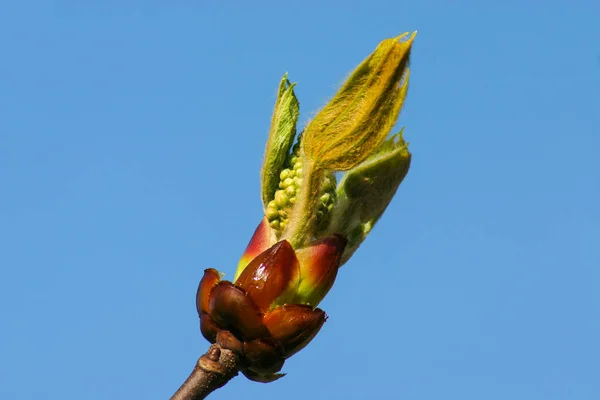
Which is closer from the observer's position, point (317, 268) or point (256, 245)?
point (317, 268)

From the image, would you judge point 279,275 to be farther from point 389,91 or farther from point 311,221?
point 389,91

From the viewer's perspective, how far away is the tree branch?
2.95 metres

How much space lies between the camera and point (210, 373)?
3039mm

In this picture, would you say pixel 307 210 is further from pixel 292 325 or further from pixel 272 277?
pixel 292 325

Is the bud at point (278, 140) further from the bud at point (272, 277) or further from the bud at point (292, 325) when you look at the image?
the bud at point (292, 325)

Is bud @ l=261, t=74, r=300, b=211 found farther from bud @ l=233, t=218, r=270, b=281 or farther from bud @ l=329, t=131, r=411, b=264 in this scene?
bud @ l=329, t=131, r=411, b=264

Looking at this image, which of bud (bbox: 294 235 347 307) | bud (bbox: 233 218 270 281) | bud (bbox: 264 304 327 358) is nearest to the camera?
bud (bbox: 264 304 327 358)

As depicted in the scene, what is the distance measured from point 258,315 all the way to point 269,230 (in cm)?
42

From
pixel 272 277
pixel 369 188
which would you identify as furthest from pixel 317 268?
pixel 369 188

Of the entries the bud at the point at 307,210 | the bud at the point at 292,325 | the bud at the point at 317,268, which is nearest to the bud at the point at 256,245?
the bud at the point at 307,210

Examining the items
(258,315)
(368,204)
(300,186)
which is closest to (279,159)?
(300,186)

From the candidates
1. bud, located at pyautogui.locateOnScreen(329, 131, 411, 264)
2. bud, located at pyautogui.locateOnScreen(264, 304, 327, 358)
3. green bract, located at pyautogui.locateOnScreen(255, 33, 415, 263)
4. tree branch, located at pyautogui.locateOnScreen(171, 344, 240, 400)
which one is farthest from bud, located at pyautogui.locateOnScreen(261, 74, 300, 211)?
tree branch, located at pyautogui.locateOnScreen(171, 344, 240, 400)

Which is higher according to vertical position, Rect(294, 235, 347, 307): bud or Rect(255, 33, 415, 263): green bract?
Rect(255, 33, 415, 263): green bract

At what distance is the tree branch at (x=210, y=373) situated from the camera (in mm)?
2953
